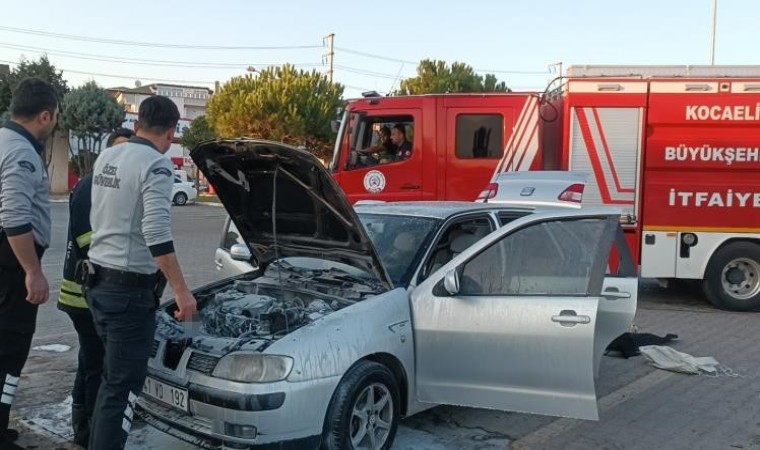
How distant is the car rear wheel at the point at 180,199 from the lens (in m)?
32.1

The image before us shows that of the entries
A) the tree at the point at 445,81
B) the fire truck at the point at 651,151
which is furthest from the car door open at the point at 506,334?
the tree at the point at 445,81

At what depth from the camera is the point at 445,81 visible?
32.8m

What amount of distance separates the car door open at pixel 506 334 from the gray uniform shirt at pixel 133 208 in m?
1.61

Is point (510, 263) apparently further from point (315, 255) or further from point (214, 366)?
point (214, 366)

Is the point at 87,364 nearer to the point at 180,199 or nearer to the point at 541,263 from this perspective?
the point at 541,263

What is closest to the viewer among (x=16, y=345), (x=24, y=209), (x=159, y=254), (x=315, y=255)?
(x=159, y=254)

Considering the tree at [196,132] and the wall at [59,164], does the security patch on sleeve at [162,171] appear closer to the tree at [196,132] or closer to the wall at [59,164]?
the wall at [59,164]

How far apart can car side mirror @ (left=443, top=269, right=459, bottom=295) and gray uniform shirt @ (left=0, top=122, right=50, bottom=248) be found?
2.34m

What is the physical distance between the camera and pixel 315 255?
455cm

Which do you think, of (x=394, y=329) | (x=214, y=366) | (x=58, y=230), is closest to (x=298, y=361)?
(x=214, y=366)

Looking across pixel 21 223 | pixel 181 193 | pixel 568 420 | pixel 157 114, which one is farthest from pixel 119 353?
pixel 181 193

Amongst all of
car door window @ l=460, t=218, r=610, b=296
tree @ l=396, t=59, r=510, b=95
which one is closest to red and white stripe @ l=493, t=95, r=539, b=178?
car door window @ l=460, t=218, r=610, b=296

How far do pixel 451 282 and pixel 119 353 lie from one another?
5.98 feet

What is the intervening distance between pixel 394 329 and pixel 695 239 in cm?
557
